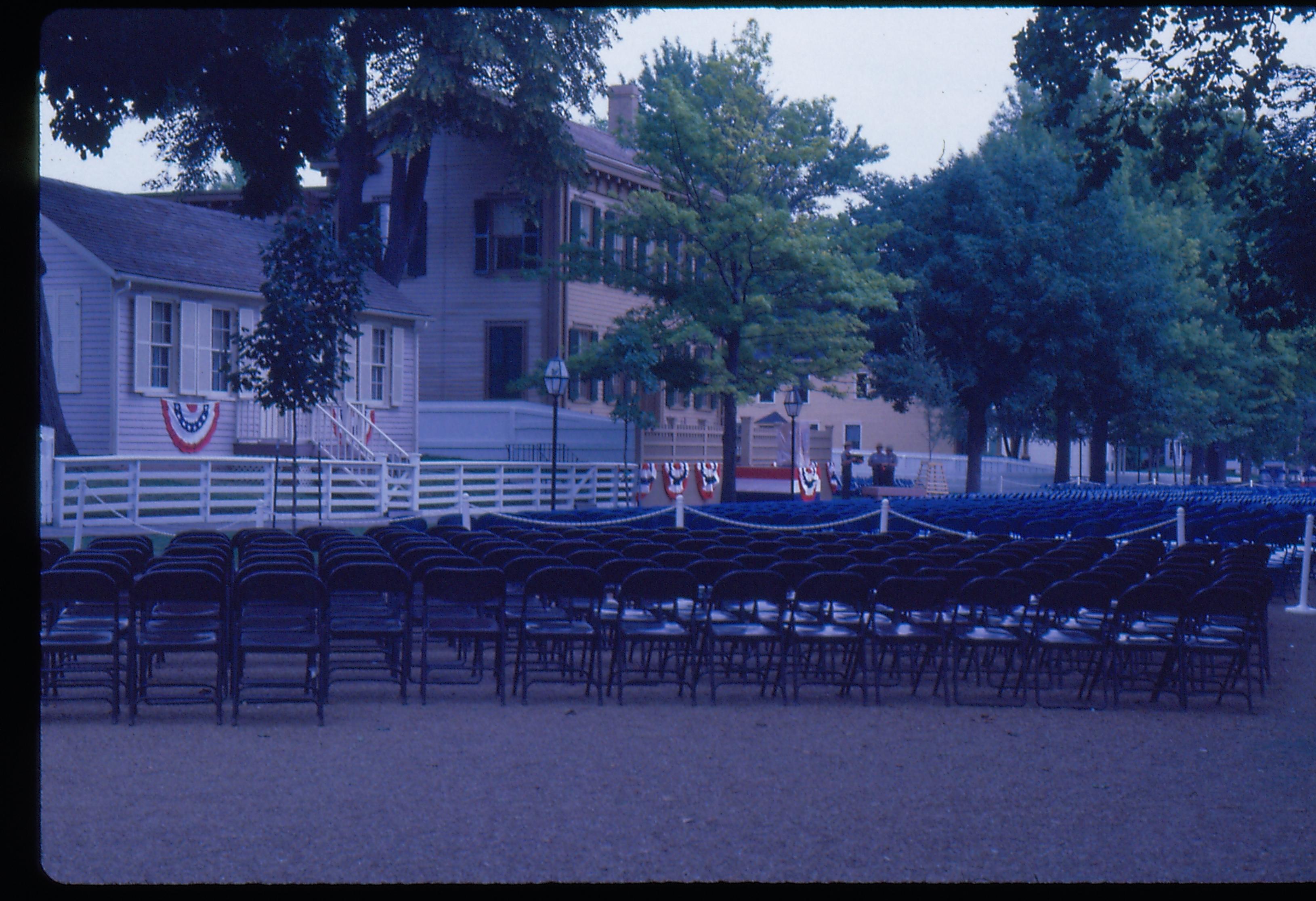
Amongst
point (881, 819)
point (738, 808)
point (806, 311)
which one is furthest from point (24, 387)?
point (806, 311)

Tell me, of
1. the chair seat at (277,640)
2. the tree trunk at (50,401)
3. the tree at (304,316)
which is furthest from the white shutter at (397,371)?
the chair seat at (277,640)

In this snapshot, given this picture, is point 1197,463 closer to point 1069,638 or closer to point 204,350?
point 204,350

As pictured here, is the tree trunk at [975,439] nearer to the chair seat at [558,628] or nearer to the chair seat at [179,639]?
the chair seat at [558,628]

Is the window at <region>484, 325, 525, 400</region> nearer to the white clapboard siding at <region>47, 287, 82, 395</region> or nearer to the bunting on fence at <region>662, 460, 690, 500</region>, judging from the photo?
the bunting on fence at <region>662, 460, 690, 500</region>

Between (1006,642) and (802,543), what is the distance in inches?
120

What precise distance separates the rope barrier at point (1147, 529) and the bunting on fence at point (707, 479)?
1584 cm

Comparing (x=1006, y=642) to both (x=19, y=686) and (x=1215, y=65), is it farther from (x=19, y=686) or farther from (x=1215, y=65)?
(x=1215, y=65)

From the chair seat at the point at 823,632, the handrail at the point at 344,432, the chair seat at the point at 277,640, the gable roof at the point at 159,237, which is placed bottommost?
the chair seat at the point at 823,632

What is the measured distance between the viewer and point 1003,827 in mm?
5859

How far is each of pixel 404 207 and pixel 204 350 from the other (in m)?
10.7

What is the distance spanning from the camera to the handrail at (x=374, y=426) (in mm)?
29312

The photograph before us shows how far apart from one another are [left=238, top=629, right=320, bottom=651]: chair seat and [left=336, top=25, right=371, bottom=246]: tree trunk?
27.5 meters

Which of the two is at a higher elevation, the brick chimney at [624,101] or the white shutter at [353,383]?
the brick chimney at [624,101]
